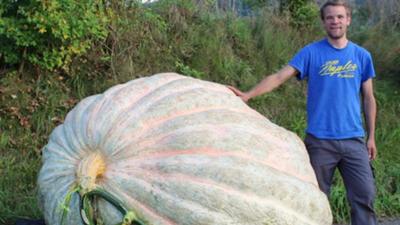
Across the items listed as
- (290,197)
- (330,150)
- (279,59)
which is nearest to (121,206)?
(290,197)

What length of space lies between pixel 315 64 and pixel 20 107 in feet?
11.0

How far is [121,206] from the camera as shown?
2.79 m

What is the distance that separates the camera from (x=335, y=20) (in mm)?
4102

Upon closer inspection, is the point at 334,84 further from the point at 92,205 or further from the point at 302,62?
the point at 92,205

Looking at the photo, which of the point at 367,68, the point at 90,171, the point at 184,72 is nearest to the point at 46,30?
the point at 184,72

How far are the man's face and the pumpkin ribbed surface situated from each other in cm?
113

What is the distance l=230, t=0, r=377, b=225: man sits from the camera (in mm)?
4168

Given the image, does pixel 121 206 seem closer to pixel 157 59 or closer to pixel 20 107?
pixel 20 107

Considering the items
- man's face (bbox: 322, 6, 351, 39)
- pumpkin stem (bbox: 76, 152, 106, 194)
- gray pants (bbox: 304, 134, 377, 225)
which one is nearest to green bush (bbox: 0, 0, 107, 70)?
man's face (bbox: 322, 6, 351, 39)

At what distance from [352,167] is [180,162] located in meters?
1.76

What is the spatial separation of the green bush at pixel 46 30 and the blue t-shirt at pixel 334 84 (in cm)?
271

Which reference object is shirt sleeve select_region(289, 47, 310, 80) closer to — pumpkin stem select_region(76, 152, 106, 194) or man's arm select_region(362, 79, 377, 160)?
Result: man's arm select_region(362, 79, 377, 160)

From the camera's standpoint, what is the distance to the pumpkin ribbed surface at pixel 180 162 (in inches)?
110

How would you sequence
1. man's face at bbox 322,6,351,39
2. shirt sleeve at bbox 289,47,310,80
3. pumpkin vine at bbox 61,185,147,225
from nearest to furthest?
pumpkin vine at bbox 61,185,147,225, man's face at bbox 322,6,351,39, shirt sleeve at bbox 289,47,310,80
